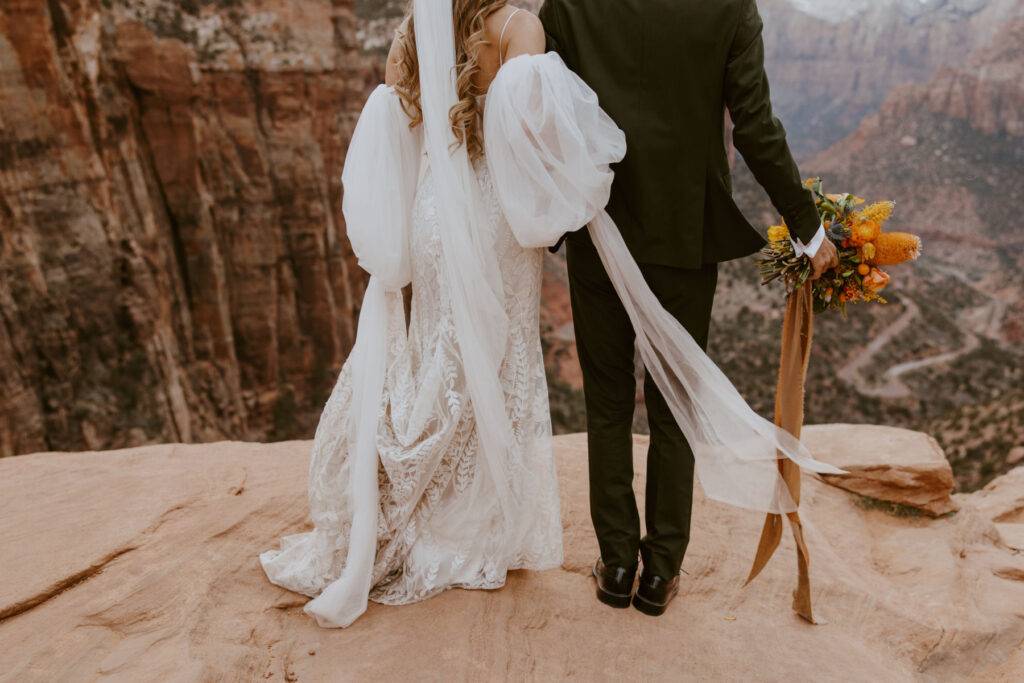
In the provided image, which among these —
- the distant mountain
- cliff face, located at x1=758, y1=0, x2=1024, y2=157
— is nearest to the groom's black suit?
the distant mountain

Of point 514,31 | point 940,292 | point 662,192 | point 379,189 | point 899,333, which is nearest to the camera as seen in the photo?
point 514,31

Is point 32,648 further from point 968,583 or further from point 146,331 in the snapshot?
point 146,331

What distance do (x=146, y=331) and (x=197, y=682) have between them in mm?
15930

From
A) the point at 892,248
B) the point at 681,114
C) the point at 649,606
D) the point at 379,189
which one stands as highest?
the point at 681,114

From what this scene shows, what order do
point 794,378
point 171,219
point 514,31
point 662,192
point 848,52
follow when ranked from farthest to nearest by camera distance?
point 848,52
point 171,219
point 794,378
point 662,192
point 514,31

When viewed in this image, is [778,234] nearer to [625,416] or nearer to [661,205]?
[661,205]

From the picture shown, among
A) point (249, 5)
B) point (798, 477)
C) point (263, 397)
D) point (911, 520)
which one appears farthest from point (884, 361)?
point (798, 477)

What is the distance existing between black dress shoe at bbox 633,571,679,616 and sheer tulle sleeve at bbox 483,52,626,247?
50.6 inches

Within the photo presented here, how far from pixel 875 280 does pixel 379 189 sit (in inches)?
66.7

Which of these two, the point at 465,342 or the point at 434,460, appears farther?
the point at 434,460

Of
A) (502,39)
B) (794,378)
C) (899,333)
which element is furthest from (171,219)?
(899,333)

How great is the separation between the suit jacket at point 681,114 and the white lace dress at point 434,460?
1.44ft

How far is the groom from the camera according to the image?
2.18m

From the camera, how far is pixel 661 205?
7.70ft
